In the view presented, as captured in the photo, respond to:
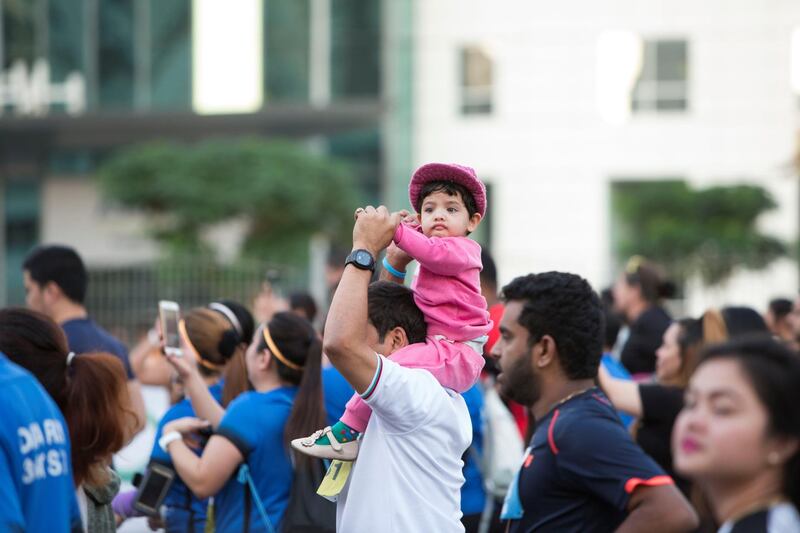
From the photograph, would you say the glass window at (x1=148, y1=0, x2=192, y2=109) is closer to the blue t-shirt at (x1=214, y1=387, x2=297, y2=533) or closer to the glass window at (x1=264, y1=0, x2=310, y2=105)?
the glass window at (x1=264, y1=0, x2=310, y2=105)

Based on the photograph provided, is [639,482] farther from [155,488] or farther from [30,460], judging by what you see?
[155,488]

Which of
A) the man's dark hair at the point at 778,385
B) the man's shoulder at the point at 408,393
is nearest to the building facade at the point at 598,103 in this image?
the man's shoulder at the point at 408,393

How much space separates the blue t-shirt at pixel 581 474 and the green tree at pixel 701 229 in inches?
684

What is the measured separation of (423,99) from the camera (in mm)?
31500

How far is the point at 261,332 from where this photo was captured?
5.69 meters

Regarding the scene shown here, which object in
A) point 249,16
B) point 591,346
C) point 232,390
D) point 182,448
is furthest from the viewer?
point 249,16

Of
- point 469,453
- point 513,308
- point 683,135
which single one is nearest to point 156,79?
point 683,135

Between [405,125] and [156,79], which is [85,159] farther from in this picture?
[405,125]

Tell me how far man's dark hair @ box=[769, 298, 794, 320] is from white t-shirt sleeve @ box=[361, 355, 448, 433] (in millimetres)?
7776

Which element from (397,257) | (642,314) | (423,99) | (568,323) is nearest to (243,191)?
(423,99)

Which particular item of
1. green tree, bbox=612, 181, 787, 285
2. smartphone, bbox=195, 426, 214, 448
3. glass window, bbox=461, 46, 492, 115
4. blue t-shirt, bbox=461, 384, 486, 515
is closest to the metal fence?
green tree, bbox=612, 181, 787, 285

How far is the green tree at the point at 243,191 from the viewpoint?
80.0 feet

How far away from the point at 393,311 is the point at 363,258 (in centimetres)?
37

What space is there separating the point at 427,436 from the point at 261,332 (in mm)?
1919
